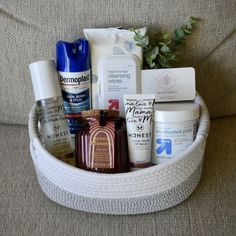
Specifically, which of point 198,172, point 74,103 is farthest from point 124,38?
point 198,172

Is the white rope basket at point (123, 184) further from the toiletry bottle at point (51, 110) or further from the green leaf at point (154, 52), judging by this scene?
the green leaf at point (154, 52)

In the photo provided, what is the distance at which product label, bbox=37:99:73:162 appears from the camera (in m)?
0.68

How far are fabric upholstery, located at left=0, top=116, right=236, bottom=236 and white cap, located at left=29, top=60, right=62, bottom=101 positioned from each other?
13 cm

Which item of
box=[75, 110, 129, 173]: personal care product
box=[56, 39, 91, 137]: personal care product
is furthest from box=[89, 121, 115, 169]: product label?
box=[56, 39, 91, 137]: personal care product

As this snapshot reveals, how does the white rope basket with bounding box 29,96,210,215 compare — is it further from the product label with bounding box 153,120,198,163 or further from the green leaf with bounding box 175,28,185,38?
the green leaf with bounding box 175,28,185,38

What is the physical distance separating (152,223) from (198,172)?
0.10 metres

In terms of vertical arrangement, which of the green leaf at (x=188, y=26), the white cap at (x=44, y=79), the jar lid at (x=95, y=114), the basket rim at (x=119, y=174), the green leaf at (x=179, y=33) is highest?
the green leaf at (x=188, y=26)

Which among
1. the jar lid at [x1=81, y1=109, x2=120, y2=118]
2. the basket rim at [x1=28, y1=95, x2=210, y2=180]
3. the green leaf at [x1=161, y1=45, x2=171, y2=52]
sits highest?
the green leaf at [x1=161, y1=45, x2=171, y2=52]

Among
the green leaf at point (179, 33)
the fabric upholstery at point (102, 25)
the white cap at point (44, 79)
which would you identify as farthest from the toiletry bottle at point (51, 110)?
the green leaf at point (179, 33)

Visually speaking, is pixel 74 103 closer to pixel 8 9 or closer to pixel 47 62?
pixel 47 62

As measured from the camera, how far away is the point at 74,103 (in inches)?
27.7

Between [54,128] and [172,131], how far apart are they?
19 cm

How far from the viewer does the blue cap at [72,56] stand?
68cm

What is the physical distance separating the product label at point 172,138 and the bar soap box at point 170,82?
0.25 feet
